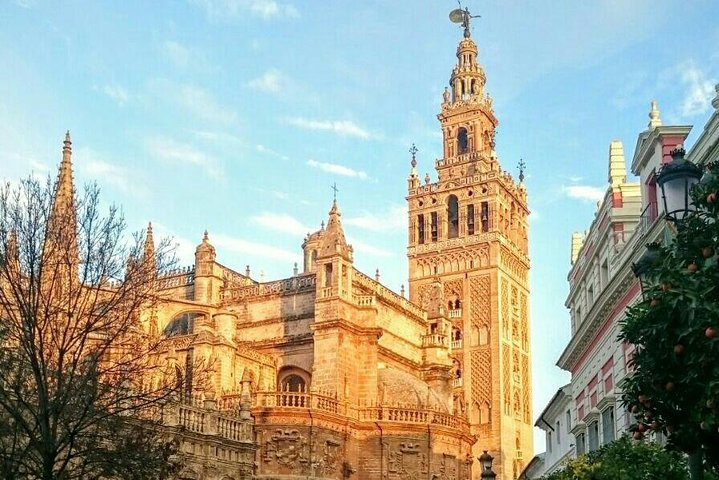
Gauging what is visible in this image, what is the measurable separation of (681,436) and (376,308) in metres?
34.9

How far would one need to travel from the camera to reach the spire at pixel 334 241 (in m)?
43.4

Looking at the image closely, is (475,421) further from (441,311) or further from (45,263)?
(45,263)

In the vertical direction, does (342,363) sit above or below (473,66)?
below

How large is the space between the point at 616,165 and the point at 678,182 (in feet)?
53.7

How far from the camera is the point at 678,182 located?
10359mm

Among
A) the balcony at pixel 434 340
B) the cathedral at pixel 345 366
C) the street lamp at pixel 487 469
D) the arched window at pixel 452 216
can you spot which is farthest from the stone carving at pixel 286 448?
the arched window at pixel 452 216

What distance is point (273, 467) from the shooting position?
124 feet

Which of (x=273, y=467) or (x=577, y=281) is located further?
(x=273, y=467)

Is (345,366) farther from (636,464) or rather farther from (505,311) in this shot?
(636,464)

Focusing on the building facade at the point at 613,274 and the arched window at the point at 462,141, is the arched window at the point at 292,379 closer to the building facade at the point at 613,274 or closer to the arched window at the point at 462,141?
the building facade at the point at 613,274

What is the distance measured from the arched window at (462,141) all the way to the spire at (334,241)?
2829 centimetres

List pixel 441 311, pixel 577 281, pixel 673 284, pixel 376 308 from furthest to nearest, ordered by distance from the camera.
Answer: pixel 441 311
pixel 376 308
pixel 577 281
pixel 673 284

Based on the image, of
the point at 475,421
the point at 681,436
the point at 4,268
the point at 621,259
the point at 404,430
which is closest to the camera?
the point at 681,436

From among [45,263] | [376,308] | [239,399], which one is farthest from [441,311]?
[45,263]
